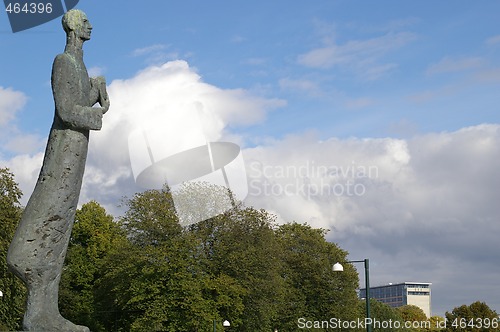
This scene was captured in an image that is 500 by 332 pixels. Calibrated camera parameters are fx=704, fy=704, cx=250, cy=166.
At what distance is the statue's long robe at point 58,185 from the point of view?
9.56m

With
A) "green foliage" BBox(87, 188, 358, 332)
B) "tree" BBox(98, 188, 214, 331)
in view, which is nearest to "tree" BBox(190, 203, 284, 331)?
"green foliage" BBox(87, 188, 358, 332)

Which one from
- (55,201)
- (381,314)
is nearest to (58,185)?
(55,201)

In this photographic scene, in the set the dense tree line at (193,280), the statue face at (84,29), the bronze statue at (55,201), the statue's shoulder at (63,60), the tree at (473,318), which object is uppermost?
the tree at (473,318)

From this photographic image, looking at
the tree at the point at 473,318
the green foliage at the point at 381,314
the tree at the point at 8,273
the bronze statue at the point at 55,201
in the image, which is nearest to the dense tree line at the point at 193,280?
the tree at the point at 8,273

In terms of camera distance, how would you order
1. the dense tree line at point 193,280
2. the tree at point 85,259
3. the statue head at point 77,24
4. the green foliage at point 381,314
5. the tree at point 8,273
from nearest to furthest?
the statue head at point 77,24
the tree at point 8,273
the dense tree line at point 193,280
the tree at point 85,259
the green foliage at point 381,314

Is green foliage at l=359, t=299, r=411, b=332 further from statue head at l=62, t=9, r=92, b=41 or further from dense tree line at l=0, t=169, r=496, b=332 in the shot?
statue head at l=62, t=9, r=92, b=41

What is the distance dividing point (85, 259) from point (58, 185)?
2025 inches

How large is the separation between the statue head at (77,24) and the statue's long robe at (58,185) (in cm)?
40

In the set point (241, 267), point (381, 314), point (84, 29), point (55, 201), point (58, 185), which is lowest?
point (55, 201)

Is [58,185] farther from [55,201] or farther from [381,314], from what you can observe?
[381,314]

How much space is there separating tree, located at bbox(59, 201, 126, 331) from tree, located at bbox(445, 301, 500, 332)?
189ft

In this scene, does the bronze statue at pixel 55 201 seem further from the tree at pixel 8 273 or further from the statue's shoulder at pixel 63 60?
the tree at pixel 8 273

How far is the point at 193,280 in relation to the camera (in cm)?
4328

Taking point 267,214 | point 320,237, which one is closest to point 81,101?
point 267,214
